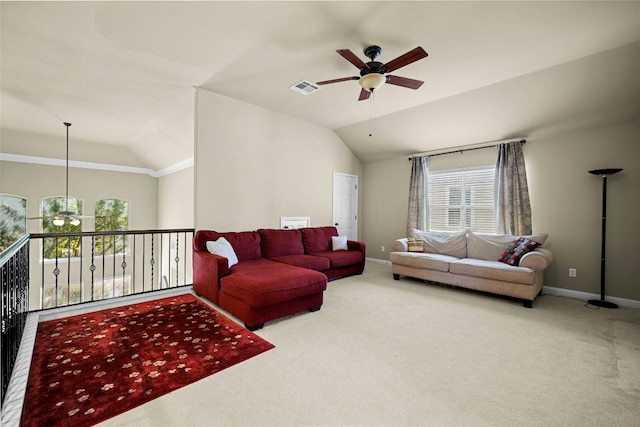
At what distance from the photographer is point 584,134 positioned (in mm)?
3988

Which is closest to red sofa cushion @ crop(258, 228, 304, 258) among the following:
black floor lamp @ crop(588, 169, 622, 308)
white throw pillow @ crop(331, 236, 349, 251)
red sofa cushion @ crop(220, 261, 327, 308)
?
white throw pillow @ crop(331, 236, 349, 251)

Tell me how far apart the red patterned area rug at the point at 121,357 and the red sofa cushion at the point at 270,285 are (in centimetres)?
33

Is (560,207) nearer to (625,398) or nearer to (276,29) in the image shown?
(625,398)

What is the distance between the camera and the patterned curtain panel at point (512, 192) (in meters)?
4.40

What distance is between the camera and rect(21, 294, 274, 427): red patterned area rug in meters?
1.71

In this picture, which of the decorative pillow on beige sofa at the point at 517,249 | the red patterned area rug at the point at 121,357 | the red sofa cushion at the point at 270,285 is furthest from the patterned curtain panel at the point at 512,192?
the red patterned area rug at the point at 121,357

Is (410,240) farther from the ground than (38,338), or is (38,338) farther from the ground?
(410,240)

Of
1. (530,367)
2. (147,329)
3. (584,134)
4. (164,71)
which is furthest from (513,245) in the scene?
(164,71)

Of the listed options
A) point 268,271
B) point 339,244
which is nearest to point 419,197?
point 339,244

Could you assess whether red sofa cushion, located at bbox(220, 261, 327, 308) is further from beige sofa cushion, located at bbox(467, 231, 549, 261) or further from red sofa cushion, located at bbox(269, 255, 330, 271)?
beige sofa cushion, located at bbox(467, 231, 549, 261)

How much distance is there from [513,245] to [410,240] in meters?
1.57

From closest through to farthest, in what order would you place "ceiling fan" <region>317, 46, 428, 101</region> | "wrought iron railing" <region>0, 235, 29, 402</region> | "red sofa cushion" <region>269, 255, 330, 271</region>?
"wrought iron railing" <region>0, 235, 29, 402</region> < "ceiling fan" <region>317, 46, 428, 101</region> < "red sofa cushion" <region>269, 255, 330, 271</region>

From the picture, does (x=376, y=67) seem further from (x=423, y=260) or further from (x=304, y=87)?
(x=423, y=260)

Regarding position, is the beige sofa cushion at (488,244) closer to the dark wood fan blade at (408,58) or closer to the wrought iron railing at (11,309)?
the dark wood fan blade at (408,58)
